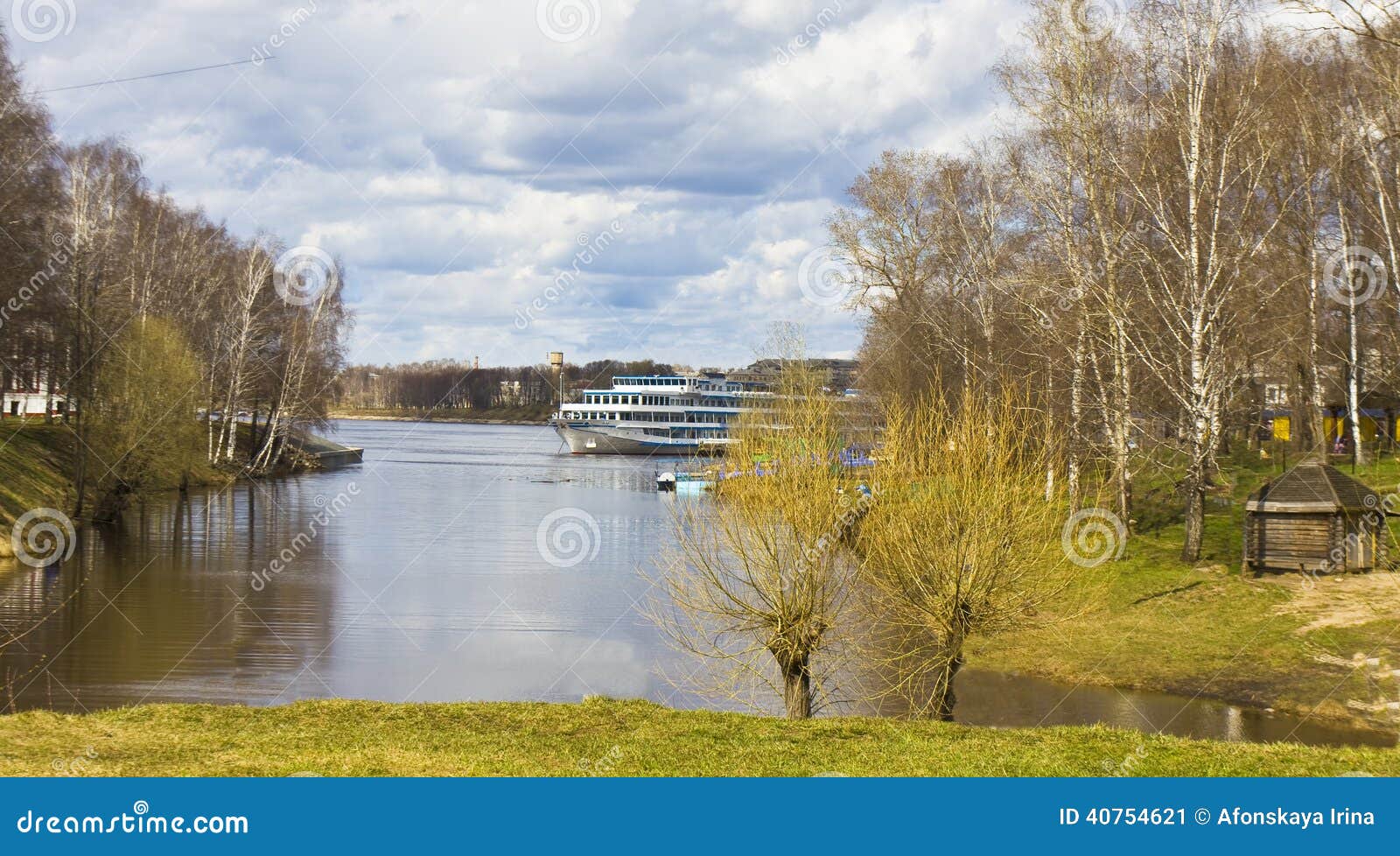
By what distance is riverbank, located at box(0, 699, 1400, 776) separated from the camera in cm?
854

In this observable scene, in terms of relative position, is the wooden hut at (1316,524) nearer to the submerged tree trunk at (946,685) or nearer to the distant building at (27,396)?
the submerged tree trunk at (946,685)

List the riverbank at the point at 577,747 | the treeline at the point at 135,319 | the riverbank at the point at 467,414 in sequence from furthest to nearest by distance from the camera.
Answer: the riverbank at the point at 467,414 < the treeline at the point at 135,319 < the riverbank at the point at 577,747

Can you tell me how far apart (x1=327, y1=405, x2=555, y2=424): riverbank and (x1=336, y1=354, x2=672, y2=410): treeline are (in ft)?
3.33

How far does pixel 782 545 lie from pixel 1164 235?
15501mm

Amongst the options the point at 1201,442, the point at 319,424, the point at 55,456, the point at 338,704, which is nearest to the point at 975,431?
the point at 338,704

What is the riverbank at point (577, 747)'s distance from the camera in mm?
8539

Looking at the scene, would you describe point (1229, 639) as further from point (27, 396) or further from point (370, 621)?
point (27, 396)

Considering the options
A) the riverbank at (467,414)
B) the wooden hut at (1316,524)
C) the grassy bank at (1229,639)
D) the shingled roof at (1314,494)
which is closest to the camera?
the grassy bank at (1229,639)

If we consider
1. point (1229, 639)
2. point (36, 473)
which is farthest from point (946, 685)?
point (36, 473)

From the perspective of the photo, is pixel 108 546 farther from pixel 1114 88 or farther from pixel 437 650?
pixel 1114 88

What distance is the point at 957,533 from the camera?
1391cm

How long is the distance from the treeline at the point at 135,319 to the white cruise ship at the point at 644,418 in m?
41.0

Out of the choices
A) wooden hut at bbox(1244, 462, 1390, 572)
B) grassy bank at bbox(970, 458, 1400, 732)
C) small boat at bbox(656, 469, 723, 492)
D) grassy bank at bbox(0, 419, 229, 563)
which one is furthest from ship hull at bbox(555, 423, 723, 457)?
wooden hut at bbox(1244, 462, 1390, 572)

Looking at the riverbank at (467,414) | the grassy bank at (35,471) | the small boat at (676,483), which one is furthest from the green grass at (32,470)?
the riverbank at (467,414)
